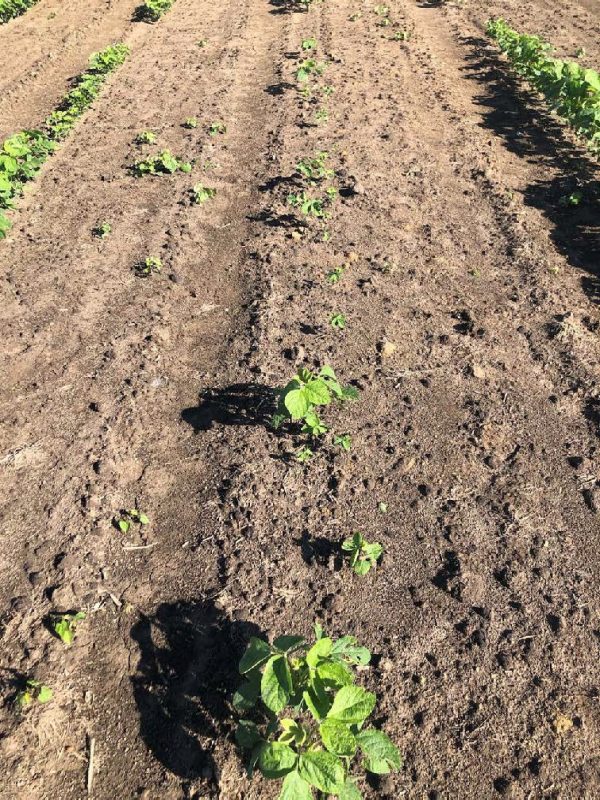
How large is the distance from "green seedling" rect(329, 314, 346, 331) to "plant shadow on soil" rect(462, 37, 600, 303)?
2.45m

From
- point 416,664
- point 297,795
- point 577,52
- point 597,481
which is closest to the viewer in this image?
point 297,795

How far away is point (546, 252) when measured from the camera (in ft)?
20.0

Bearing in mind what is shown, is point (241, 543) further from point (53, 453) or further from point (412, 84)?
point (412, 84)

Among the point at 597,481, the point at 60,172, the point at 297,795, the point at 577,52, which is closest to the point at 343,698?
the point at 297,795

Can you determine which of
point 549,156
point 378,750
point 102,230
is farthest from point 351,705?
point 549,156

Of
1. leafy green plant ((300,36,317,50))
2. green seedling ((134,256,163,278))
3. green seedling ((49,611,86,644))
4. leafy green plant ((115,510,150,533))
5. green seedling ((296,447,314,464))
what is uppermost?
leafy green plant ((300,36,317,50))

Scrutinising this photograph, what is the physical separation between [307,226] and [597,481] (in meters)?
4.01

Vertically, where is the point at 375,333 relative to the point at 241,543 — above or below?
above

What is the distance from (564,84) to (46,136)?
7529 mm

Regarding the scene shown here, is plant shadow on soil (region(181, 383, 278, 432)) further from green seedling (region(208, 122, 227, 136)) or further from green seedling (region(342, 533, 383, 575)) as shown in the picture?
green seedling (region(208, 122, 227, 136))

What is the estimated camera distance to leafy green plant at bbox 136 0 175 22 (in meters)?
13.1

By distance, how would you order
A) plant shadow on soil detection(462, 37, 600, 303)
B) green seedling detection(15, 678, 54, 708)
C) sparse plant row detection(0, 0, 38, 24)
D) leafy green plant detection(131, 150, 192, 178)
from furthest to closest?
sparse plant row detection(0, 0, 38, 24) < leafy green plant detection(131, 150, 192, 178) < plant shadow on soil detection(462, 37, 600, 303) < green seedling detection(15, 678, 54, 708)

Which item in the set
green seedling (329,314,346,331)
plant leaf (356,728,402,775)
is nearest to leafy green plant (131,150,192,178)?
green seedling (329,314,346,331)

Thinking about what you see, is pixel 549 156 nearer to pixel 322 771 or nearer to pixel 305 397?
pixel 305 397
